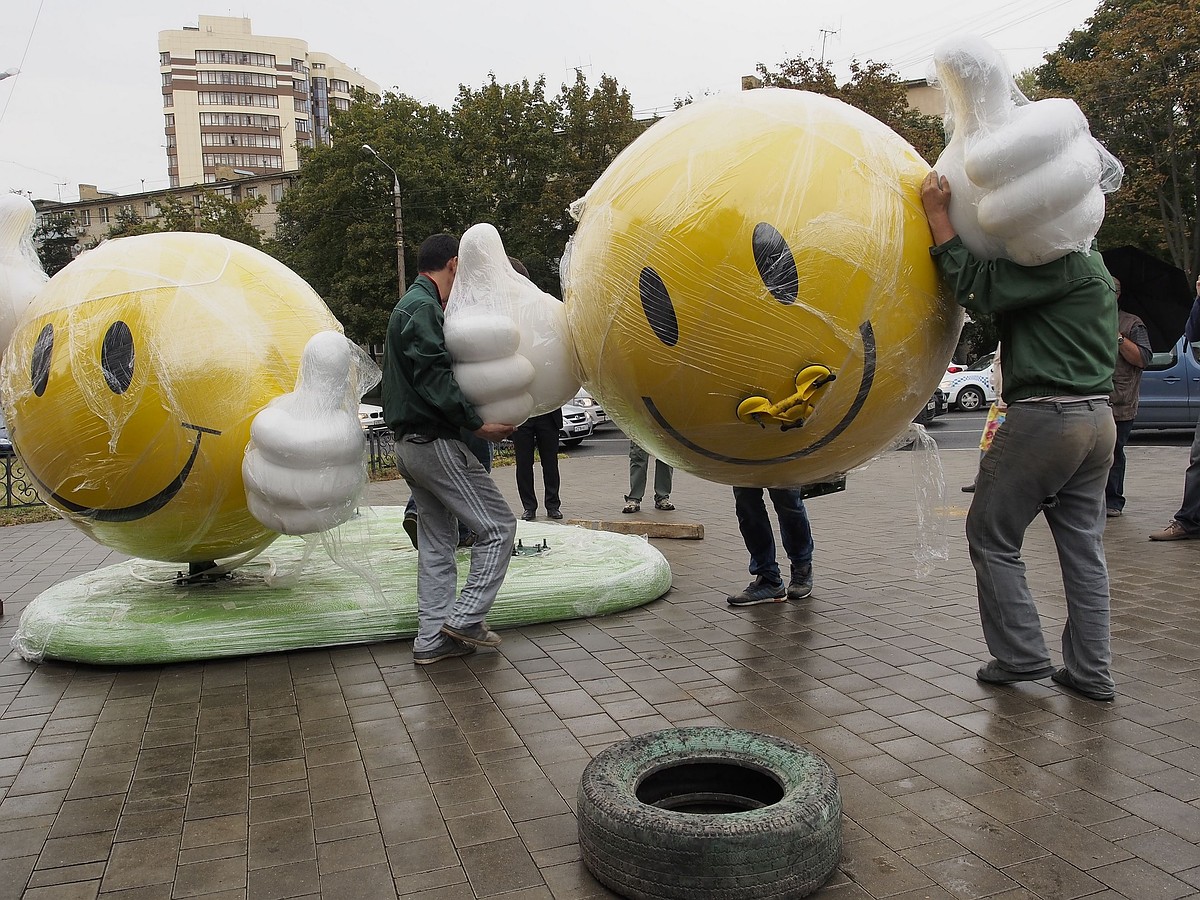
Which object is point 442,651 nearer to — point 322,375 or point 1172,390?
point 322,375

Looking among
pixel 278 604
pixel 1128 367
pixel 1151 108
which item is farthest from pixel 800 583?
pixel 1151 108

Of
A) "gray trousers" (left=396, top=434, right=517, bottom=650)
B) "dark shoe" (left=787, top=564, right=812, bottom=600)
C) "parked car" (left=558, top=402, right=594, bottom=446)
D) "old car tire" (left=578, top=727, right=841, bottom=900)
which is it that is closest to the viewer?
"old car tire" (left=578, top=727, right=841, bottom=900)

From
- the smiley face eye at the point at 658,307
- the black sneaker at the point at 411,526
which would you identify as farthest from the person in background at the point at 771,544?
the smiley face eye at the point at 658,307

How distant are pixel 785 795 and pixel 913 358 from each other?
1500 millimetres

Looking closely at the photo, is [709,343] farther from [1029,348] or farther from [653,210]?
[1029,348]

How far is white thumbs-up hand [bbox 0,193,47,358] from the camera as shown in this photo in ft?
17.8

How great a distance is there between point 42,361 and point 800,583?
464 centimetres

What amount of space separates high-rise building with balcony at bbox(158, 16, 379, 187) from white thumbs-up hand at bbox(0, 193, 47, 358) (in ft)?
329

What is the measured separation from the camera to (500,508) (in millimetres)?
5324

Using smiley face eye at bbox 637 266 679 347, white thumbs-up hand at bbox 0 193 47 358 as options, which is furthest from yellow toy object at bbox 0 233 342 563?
smiley face eye at bbox 637 266 679 347

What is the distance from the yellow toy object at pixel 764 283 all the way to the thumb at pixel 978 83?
24 centimetres

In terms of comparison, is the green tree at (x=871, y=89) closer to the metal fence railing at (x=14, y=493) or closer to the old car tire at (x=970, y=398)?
the old car tire at (x=970, y=398)

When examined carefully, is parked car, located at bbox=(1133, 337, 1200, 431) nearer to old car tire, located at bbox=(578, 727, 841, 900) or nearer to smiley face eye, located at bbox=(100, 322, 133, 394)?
old car tire, located at bbox=(578, 727, 841, 900)

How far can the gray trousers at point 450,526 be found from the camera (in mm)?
5145
